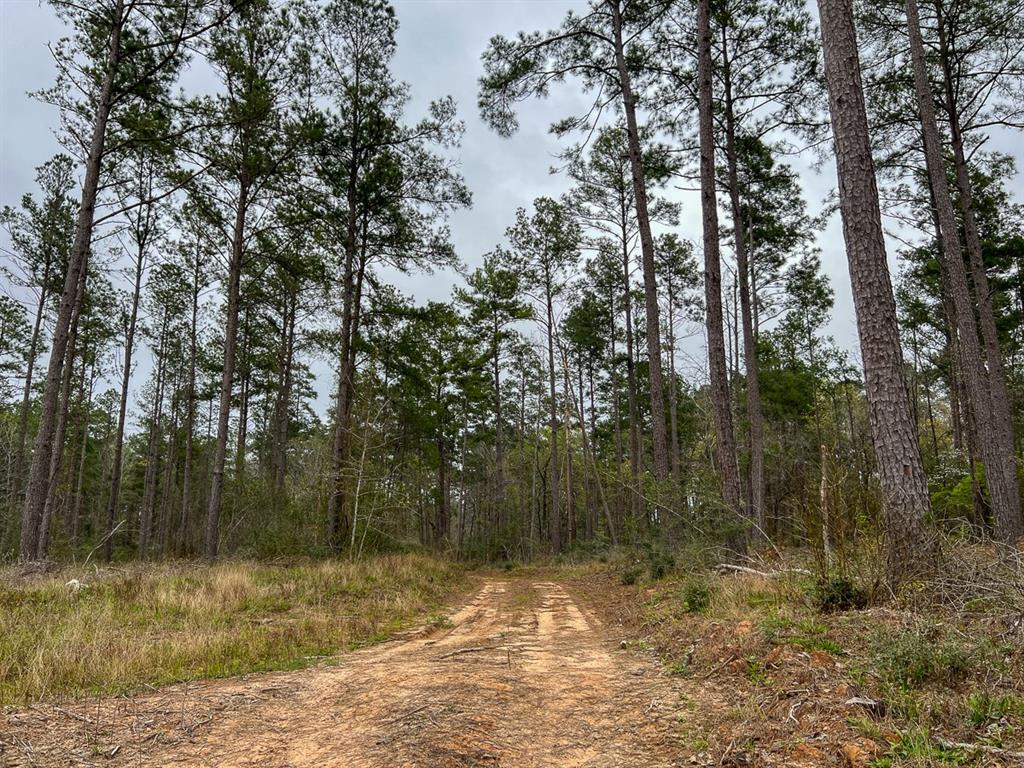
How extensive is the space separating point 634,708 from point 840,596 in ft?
6.89

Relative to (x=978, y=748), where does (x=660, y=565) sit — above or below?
below

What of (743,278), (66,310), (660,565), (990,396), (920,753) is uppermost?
(743,278)

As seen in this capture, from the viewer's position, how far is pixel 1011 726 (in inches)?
91.0

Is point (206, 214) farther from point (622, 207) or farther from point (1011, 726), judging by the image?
point (1011, 726)

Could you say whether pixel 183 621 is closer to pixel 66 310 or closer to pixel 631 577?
pixel 66 310

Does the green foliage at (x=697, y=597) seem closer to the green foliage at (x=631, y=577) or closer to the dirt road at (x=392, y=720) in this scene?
the dirt road at (x=392, y=720)

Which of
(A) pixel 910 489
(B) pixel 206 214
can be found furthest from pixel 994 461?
(B) pixel 206 214

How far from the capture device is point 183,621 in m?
6.43

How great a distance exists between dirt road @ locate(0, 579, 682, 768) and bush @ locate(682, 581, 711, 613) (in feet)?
5.37

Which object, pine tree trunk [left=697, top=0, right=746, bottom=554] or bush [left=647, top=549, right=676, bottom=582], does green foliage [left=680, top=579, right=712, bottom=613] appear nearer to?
pine tree trunk [left=697, top=0, right=746, bottom=554]

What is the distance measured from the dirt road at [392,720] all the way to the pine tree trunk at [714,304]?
17.1ft

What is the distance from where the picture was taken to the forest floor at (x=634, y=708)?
8.26 feet

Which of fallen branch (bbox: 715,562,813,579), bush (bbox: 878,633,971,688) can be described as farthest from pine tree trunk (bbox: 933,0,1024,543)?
bush (bbox: 878,633,971,688)

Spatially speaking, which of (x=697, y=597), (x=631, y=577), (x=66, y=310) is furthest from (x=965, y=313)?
(x=66, y=310)
